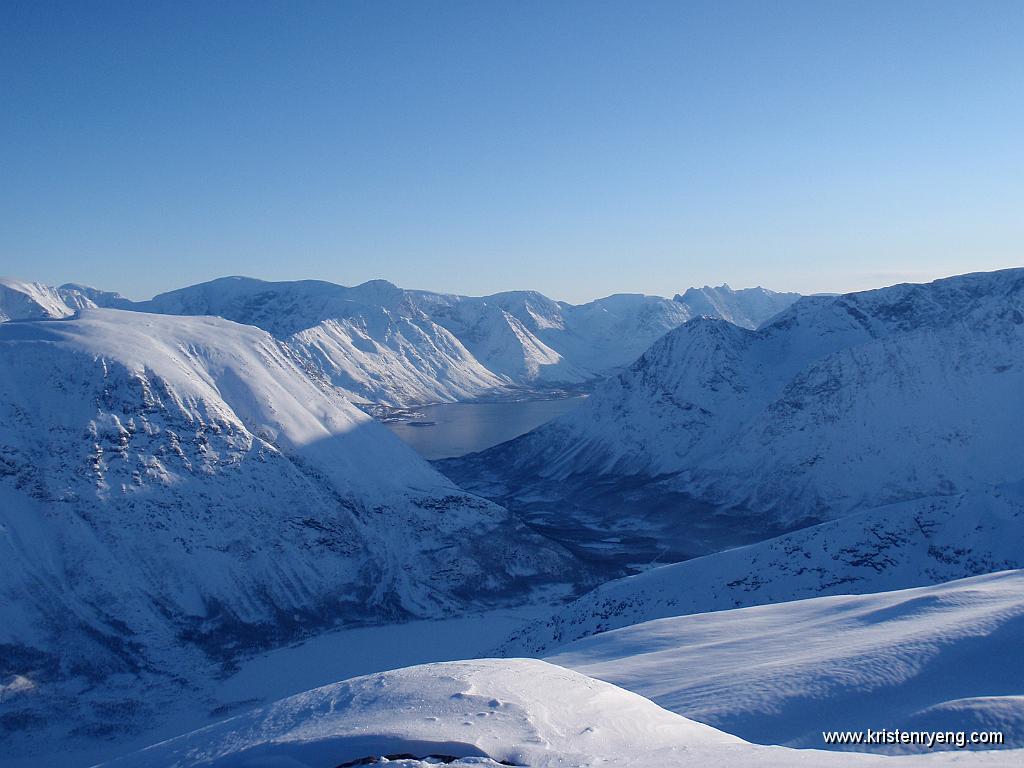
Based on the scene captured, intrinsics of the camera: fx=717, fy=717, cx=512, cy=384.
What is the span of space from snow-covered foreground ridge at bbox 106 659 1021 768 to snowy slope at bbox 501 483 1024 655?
95.0 feet

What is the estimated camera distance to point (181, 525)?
62.2 metres

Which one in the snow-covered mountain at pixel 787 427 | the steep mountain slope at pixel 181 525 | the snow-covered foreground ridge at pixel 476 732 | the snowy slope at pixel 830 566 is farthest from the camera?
the snow-covered mountain at pixel 787 427

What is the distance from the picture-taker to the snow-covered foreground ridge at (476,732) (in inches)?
521

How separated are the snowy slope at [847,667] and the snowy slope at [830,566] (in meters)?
13.2

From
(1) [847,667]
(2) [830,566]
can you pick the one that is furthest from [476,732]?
(2) [830,566]

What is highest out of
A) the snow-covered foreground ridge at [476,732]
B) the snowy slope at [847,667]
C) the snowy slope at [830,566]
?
the snow-covered foreground ridge at [476,732]

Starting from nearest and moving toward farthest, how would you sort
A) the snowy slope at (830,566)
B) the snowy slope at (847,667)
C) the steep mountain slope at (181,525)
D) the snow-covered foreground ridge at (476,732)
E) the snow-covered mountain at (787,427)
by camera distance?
the snow-covered foreground ridge at (476,732) < the snowy slope at (847,667) < the snowy slope at (830,566) < the steep mountain slope at (181,525) < the snow-covered mountain at (787,427)

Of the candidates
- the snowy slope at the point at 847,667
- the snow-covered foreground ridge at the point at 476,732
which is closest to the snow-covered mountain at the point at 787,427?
the snowy slope at the point at 847,667

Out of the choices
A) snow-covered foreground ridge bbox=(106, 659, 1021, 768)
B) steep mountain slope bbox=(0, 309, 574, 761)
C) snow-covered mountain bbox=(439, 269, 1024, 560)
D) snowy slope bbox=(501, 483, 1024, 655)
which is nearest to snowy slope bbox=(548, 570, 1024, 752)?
snow-covered foreground ridge bbox=(106, 659, 1021, 768)

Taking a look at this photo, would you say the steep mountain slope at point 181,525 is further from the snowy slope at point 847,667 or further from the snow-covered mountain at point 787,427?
the snowy slope at point 847,667

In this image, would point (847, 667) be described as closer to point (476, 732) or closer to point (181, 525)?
point (476, 732)

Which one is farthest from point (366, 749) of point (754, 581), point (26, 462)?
point (26, 462)

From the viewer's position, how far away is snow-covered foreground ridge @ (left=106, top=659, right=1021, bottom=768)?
43.4 feet

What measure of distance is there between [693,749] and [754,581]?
36293mm
